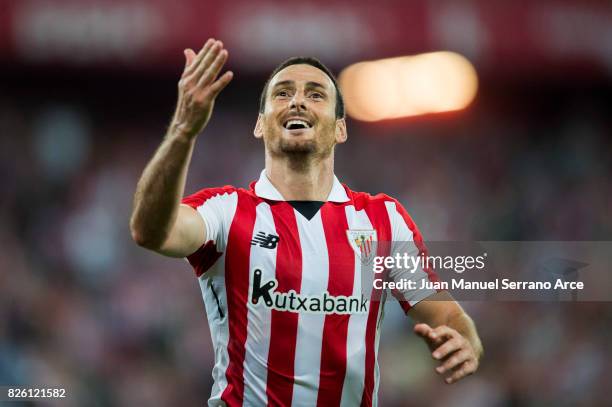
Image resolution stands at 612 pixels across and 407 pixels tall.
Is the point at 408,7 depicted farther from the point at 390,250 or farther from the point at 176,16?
the point at 390,250

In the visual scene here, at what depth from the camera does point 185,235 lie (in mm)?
2756

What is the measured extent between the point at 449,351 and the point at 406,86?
6.42m

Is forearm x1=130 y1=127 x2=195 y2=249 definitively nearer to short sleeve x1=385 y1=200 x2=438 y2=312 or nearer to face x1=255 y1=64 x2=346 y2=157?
face x1=255 y1=64 x2=346 y2=157

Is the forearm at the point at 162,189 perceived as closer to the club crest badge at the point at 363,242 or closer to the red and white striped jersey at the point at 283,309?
the red and white striped jersey at the point at 283,309

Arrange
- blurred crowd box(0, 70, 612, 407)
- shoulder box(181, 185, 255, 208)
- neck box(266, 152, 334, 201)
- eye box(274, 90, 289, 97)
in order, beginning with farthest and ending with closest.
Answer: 1. blurred crowd box(0, 70, 612, 407)
2. eye box(274, 90, 289, 97)
3. neck box(266, 152, 334, 201)
4. shoulder box(181, 185, 255, 208)

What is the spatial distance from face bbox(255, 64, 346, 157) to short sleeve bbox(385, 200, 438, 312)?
0.40 meters

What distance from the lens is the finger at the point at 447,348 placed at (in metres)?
2.59

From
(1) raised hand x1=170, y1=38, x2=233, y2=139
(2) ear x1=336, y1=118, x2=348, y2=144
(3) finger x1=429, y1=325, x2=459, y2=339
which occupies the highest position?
(2) ear x1=336, y1=118, x2=348, y2=144

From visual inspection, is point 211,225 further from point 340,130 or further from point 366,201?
point 340,130

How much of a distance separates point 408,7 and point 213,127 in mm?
2379

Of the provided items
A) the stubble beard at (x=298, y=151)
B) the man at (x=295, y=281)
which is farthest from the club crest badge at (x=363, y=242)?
the stubble beard at (x=298, y=151)

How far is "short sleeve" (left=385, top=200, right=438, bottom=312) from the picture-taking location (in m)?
3.27

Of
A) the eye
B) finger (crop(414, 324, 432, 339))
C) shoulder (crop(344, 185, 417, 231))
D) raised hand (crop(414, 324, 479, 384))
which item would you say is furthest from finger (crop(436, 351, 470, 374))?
the eye

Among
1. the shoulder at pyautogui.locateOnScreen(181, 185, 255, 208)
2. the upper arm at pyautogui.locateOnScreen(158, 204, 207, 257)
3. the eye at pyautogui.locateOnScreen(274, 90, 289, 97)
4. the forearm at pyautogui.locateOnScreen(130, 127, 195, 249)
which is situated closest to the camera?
the forearm at pyautogui.locateOnScreen(130, 127, 195, 249)
